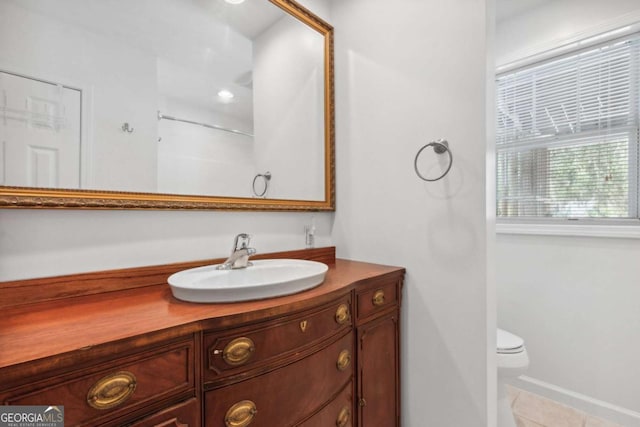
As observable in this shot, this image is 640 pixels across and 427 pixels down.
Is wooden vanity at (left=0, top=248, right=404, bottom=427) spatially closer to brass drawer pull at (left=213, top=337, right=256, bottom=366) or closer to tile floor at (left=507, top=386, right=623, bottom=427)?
brass drawer pull at (left=213, top=337, right=256, bottom=366)

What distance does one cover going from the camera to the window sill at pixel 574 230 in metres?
1.60

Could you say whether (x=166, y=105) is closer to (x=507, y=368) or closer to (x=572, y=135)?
(x=507, y=368)

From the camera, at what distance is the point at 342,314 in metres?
1.03

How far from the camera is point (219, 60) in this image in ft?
4.21

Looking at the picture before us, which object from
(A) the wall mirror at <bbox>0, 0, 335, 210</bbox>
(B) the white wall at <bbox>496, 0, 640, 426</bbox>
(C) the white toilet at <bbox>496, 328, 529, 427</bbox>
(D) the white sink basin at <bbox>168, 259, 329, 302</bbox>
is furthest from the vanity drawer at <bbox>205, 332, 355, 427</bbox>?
(B) the white wall at <bbox>496, 0, 640, 426</bbox>

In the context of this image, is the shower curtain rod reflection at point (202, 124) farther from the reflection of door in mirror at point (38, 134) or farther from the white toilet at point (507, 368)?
the white toilet at point (507, 368)

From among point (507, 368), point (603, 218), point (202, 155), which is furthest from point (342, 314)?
point (603, 218)

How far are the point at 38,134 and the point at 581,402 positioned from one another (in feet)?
9.53

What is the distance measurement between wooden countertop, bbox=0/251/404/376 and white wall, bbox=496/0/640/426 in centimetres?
161

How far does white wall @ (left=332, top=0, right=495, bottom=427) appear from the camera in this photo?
1.18m

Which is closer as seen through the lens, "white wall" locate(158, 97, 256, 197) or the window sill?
"white wall" locate(158, 97, 256, 197)

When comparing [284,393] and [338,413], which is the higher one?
[284,393]

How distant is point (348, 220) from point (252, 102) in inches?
30.4

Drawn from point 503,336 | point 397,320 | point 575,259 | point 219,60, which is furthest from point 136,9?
point 575,259
